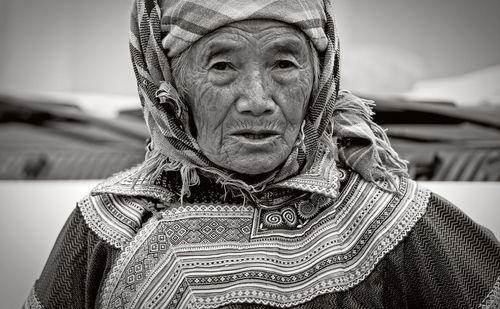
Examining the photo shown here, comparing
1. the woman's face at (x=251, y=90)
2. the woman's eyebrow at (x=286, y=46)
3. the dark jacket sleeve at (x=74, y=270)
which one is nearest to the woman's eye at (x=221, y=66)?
the woman's face at (x=251, y=90)

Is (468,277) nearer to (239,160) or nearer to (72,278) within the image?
(239,160)

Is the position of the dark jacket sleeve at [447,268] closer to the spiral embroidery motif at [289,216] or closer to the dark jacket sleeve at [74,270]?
the spiral embroidery motif at [289,216]

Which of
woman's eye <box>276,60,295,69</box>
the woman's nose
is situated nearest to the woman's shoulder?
the woman's nose

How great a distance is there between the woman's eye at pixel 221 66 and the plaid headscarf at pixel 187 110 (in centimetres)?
9

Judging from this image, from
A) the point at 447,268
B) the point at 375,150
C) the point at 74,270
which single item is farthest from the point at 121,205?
the point at 447,268

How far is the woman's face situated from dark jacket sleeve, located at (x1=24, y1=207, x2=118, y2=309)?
1.57ft

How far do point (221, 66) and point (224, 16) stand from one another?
14 centimetres

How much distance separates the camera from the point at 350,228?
2.14 meters

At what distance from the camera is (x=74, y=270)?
2289mm

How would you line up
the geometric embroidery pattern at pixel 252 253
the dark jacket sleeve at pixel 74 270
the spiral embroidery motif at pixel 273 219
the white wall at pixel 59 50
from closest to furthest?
the geometric embroidery pattern at pixel 252 253 < the spiral embroidery motif at pixel 273 219 < the dark jacket sleeve at pixel 74 270 < the white wall at pixel 59 50

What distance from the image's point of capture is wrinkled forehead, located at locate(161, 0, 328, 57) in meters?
2.04

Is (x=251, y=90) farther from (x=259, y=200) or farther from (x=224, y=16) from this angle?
(x=259, y=200)

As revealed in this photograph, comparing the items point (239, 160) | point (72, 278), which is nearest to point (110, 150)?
point (72, 278)

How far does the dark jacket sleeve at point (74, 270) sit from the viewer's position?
87.7 inches
